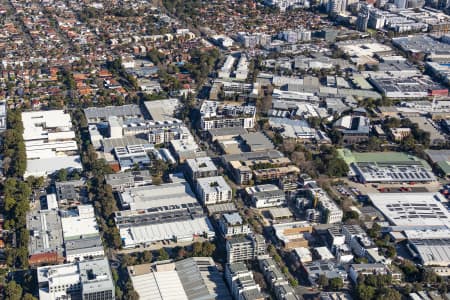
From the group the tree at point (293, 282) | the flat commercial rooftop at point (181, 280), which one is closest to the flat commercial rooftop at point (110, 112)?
the flat commercial rooftop at point (181, 280)

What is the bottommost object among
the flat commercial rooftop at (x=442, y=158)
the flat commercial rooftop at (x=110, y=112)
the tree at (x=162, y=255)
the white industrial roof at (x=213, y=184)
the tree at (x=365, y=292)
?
the tree at (x=162, y=255)

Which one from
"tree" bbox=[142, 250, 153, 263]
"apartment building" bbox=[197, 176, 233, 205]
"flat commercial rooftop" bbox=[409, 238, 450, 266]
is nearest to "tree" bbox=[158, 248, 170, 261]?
"tree" bbox=[142, 250, 153, 263]

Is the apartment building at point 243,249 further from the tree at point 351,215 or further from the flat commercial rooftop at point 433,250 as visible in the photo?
the flat commercial rooftop at point 433,250

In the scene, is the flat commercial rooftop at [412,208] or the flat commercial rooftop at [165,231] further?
the flat commercial rooftop at [412,208]

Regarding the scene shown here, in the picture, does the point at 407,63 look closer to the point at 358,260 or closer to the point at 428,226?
the point at 428,226

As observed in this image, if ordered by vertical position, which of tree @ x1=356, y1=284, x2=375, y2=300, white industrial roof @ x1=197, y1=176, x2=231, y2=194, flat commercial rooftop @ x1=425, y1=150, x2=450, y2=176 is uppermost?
white industrial roof @ x1=197, y1=176, x2=231, y2=194

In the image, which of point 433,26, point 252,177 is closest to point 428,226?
point 252,177

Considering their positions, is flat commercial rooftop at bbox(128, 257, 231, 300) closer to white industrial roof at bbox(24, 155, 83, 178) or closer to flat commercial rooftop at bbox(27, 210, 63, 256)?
flat commercial rooftop at bbox(27, 210, 63, 256)
